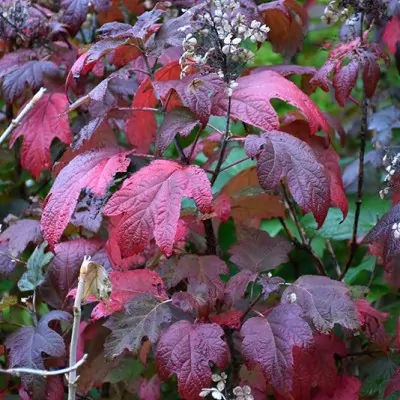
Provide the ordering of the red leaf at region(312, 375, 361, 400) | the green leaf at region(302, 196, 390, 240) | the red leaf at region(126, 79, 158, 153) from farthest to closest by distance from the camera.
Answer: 1. the green leaf at region(302, 196, 390, 240)
2. the red leaf at region(126, 79, 158, 153)
3. the red leaf at region(312, 375, 361, 400)

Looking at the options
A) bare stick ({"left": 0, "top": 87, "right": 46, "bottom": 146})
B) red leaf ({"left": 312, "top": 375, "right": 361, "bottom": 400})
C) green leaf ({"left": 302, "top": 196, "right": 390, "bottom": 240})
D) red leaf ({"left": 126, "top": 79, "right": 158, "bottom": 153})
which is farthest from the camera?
green leaf ({"left": 302, "top": 196, "right": 390, "bottom": 240})

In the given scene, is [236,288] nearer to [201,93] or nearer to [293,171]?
[293,171]

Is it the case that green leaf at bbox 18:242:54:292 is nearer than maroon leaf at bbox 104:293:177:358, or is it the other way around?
maroon leaf at bbox 104:293:177:358

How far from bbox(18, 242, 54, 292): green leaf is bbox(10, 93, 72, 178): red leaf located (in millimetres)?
211

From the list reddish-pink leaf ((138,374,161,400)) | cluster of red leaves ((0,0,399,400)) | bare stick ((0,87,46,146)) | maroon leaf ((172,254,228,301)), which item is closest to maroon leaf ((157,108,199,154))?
cluster of red leaves ((0,0,399,400))

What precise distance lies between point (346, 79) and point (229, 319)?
0.60m

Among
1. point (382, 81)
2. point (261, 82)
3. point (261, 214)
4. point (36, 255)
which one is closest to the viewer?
point (261, 82)

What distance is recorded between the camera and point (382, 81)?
251 cm

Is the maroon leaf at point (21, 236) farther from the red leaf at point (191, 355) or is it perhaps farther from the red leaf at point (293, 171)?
the red leaf at point (293, 171)

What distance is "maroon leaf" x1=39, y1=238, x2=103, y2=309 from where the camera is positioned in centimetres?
158

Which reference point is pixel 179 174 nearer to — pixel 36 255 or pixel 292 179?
pixel 292 179

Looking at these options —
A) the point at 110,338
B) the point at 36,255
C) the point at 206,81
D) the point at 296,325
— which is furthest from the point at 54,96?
the point at 296,325

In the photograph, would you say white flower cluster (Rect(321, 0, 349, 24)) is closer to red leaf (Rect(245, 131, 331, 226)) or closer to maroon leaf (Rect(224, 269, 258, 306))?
red leaf (Rect(245, 131, 331, 226))

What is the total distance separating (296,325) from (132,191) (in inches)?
14.9
